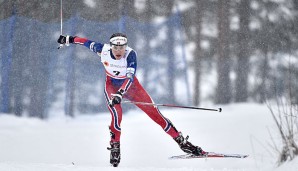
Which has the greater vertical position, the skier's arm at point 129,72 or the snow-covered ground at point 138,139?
the skier's arm at point 129,72

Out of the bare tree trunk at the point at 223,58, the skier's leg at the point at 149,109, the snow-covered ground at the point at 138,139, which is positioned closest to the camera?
the skier's leg at the point at 149,109

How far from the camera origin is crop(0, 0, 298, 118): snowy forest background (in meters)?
12.1

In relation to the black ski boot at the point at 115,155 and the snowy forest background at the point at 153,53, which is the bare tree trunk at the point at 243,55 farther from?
the black ski boot at the point at 115,155

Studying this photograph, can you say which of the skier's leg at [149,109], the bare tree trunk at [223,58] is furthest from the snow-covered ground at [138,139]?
the skier's leg at [149,109]

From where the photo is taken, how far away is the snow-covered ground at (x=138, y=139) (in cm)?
892

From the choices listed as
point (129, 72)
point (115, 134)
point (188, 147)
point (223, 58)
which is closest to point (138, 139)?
point (188, 147)

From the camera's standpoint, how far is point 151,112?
694 centimetres

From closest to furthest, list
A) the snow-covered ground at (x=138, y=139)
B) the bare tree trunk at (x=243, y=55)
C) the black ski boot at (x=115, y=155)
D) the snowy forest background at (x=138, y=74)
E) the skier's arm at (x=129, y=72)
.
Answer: the skier's arm at (x=129, y=72), the black ski boot at (x=115, y=155), the snow-covered ground at (x=138, y=139), the snowy forest background at (x=138, y=74), the bare tree trunk at (x=243, y=55)

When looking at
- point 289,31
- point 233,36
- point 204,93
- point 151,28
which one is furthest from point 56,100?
point 289,31

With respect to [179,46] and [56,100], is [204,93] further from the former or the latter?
[56,100]

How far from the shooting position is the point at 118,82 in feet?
22.7

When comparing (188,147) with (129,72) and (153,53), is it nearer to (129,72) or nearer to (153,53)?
(129,72)

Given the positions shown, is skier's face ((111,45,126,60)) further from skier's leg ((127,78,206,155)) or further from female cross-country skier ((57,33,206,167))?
skier's leg ((127,78,206,155))

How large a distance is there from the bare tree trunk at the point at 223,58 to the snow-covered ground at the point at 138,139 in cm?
71
